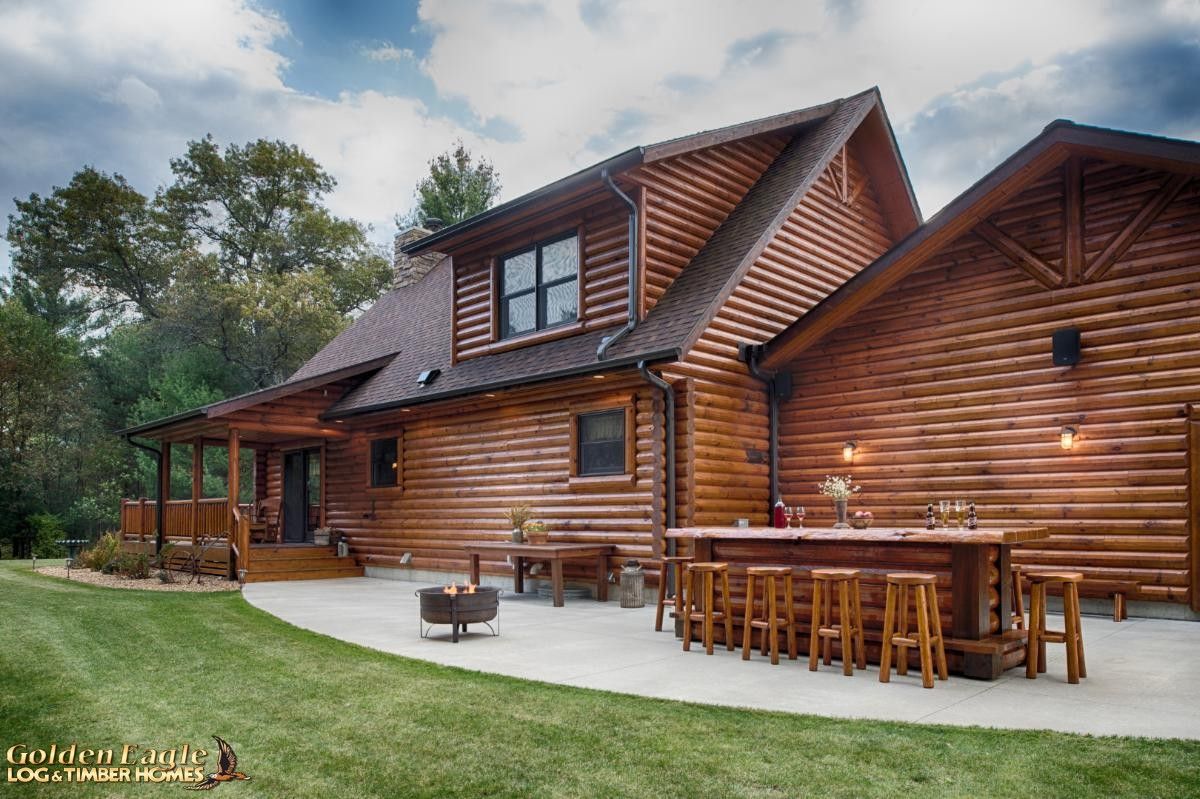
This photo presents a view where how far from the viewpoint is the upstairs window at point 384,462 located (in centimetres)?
1574

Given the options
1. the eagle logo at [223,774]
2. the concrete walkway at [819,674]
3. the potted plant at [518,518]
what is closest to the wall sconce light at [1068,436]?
the concrete walkway at [819,674]

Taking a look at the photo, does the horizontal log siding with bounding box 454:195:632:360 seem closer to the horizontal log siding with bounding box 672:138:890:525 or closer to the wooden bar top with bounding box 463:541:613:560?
the horizontal log siding with bounding box 672:138:890:525

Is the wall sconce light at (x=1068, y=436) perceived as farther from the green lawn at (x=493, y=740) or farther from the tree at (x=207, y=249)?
the tree at (x=207, y=249)

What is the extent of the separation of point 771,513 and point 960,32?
22.9 metres

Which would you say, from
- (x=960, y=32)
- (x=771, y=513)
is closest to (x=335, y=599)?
(x=771, y=513)

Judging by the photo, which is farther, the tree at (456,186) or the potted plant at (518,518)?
the tree at (456,186)

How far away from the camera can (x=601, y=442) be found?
1197cm

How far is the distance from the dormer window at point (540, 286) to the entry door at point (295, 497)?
754cm

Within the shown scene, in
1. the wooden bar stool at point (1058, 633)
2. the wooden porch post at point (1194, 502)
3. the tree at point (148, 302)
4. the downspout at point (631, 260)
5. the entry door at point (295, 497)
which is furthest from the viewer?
the tree at point (148, 302)

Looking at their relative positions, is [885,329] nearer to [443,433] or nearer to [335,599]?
[443,433]

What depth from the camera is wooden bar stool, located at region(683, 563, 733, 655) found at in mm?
7617

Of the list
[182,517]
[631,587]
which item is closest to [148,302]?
[182,517]

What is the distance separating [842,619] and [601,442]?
5.72 m

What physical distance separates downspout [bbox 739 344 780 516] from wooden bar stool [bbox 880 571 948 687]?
5.85 m
